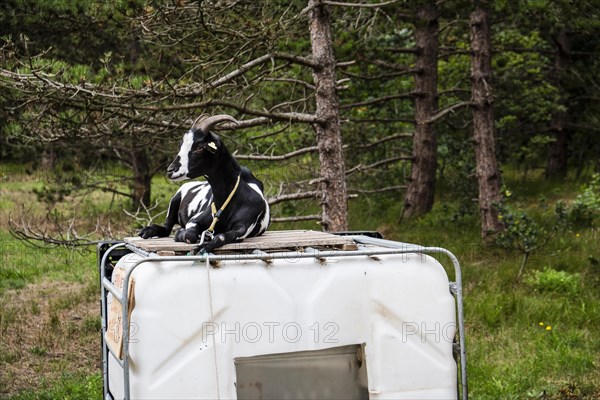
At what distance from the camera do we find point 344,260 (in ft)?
14.8

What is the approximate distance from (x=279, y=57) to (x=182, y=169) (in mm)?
3233

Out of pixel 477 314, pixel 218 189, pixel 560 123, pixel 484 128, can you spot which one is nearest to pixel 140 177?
pixel 484 128

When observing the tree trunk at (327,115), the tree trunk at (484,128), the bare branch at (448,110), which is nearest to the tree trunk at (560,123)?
the bare branch at (448,110)

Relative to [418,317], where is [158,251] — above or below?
above

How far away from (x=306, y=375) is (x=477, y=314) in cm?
534

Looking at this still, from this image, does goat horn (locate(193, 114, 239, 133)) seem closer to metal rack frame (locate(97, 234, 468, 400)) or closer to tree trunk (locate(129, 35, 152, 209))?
metal rack frame (locate(97, 234, 468, 400))

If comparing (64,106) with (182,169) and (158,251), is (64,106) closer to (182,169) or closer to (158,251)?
(182,169)

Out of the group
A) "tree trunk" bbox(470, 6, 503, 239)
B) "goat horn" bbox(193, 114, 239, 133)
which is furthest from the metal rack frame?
"tree trunk" bbox(470, 6, 503, 239)

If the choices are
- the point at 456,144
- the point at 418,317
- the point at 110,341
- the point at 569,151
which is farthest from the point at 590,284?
the point at 569,151

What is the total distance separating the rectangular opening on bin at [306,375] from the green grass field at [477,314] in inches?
116

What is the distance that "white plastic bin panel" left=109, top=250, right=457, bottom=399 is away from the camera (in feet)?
13.8

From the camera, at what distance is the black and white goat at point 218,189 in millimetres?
5375

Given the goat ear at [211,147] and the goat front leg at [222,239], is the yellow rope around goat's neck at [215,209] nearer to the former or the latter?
the goat front leg at [222,239]

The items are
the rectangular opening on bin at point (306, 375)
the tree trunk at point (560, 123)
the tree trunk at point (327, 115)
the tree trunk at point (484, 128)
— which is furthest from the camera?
the tree trunk at point (560, 123)
